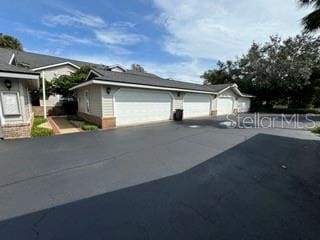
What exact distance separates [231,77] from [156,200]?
32681 millimetres

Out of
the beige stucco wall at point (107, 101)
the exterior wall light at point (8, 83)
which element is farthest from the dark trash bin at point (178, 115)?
the exterior wall light at point (8, 83)

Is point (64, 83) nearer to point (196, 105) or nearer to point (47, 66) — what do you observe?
point (47, 66)

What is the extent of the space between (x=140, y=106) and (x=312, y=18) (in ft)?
36.4

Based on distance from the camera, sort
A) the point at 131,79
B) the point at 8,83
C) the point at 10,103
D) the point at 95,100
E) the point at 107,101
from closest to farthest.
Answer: the point at 8,83 → the point at 10,103 → the point at 107,101 → the point at 95,100 → the point at 131,79

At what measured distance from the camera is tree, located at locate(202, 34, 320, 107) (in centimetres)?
2227

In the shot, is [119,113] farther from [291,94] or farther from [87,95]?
[291,94]

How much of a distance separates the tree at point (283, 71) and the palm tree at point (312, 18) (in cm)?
1268

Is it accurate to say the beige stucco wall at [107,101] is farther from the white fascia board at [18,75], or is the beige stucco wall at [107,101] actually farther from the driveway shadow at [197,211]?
the driveway shadow at [197,211]

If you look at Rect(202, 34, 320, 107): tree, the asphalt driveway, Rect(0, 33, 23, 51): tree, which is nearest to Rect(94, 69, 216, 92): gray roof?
the asphalt driveway

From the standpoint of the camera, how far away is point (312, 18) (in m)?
9.85

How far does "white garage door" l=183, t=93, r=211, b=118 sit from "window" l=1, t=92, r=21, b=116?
37.4 feet

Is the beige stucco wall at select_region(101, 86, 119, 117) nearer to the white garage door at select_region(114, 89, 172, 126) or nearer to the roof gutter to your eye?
the white garage door at select_region(114, 89, 172, 126)

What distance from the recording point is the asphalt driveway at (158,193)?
2.43 metres

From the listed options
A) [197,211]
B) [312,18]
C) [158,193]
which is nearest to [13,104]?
[158,193]
